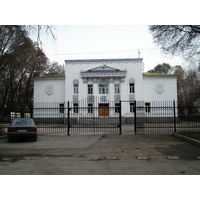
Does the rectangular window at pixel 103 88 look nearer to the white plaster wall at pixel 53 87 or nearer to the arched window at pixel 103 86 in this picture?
the arched window at pixel 103 86

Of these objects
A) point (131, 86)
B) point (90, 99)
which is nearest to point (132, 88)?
point (131, 86)

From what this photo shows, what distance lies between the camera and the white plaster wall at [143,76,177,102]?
37.9m

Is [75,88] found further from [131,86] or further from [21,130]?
[21,130]

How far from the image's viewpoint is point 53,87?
131 ft

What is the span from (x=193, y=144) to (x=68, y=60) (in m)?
31.0

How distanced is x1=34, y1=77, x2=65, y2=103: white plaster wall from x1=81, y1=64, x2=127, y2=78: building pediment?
5717mm

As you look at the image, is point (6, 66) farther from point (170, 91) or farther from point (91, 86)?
point (170, 91)

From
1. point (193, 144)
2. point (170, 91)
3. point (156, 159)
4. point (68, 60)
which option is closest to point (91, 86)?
point (68, 60)

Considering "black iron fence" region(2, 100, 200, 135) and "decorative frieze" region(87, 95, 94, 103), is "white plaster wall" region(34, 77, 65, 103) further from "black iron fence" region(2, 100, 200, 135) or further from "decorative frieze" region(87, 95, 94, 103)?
"decorative frieze" region(87, 95, 94, 103)

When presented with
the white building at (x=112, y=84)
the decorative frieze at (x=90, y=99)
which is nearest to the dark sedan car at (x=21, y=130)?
the white building at (x=112, y=84)

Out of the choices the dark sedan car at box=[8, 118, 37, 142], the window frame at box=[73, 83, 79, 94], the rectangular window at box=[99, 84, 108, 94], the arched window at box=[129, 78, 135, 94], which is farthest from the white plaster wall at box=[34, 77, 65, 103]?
the dark sedan car at box=[8, 118, 37, 142]

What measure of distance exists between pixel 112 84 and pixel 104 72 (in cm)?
261

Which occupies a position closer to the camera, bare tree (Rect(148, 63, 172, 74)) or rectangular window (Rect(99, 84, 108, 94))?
rectangular window (Rect(99, 84, 108, 94))

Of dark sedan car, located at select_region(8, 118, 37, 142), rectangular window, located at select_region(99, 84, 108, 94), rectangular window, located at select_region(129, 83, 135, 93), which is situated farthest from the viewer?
rectangular window, located at select_region(99, 84, 108, 94)
